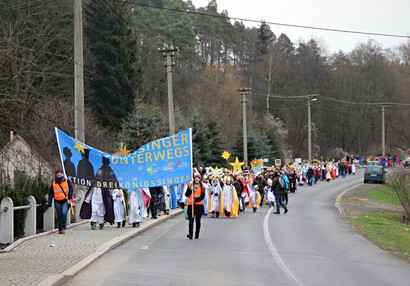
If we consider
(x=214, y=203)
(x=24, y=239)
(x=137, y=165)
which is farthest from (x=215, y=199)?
(x=24, y=239)

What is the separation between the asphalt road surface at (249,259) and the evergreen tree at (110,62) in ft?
101

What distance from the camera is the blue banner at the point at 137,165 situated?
15805 mm

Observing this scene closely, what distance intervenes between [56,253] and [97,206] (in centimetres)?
516

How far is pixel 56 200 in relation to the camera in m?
15.9

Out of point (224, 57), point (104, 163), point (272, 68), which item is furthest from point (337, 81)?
point (104, 163)

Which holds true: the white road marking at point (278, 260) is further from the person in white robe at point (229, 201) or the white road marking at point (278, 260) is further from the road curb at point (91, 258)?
the person in white robe at point (229, 201)

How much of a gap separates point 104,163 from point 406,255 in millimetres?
8134

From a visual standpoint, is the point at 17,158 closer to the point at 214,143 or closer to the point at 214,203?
the point at 214,203

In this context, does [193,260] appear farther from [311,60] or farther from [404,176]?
[311,60]

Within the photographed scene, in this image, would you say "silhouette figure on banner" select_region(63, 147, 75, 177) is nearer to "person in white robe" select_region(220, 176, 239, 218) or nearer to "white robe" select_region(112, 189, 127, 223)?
"white robe" select_region(112, 189, 127, 223)

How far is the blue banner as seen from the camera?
1580 centimetres

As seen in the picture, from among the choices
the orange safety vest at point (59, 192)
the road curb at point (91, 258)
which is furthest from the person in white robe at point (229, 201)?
the orange safety vest at point (59, 192)

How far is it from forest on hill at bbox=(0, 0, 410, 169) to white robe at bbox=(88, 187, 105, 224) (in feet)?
31.0

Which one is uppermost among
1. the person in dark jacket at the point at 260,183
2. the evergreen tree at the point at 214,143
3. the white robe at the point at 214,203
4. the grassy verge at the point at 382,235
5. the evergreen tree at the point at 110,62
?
the evergreen tree at the point at 110,62
